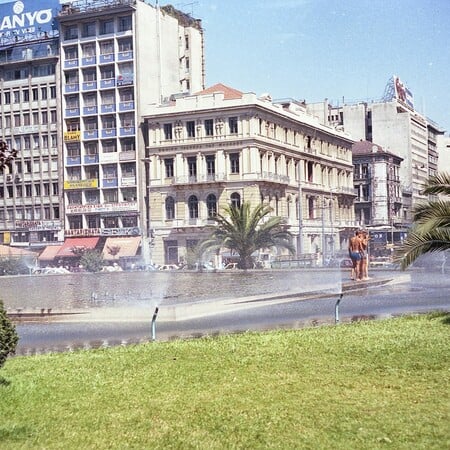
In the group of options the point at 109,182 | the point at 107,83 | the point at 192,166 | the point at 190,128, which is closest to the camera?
the point at 192,166

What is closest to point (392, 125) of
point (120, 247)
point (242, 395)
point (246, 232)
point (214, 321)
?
point (120, 247)

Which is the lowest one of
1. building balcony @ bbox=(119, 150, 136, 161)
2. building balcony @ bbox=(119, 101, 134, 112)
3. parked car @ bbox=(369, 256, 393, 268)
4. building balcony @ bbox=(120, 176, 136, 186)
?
parked car @ bbox=(369, 256, 393, 268)

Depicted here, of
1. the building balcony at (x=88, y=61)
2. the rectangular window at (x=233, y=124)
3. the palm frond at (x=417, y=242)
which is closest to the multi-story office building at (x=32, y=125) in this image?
the building balcony at (x=88, y=61)

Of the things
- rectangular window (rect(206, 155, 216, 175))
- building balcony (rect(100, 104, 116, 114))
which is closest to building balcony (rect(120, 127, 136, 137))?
building balcony (rect(100, 104, 116, 114))

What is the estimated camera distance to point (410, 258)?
15.5m

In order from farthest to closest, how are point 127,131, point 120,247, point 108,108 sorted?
point 108,108, point 127,131, point 120,247

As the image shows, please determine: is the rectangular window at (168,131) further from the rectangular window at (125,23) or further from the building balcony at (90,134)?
the rectangular window at (125,23)

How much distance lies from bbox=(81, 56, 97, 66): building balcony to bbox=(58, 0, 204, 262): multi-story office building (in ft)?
0.29

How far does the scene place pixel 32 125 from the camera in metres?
70.4

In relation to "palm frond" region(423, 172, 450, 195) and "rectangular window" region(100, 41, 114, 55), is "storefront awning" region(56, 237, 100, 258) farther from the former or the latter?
"palm frond" region(423, 172, 450, 195)

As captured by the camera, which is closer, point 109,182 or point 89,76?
point 109,182

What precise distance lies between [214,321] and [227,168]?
38.7m

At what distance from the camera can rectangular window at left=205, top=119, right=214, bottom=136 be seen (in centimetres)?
5919

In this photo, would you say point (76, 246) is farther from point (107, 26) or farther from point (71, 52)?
point (107, 26)
